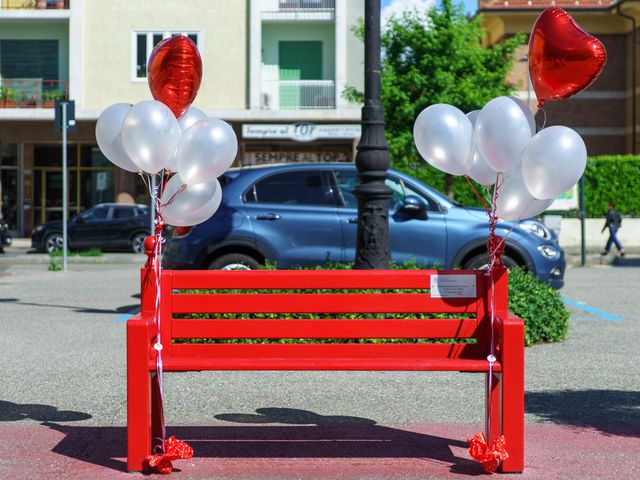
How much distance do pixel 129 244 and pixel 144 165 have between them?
22.3 meters

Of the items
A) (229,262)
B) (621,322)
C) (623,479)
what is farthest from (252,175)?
(623,479)

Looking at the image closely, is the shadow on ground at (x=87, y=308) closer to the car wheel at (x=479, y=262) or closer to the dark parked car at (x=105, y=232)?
the car wheel at (x=479, y=262)

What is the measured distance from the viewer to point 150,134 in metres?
5.46

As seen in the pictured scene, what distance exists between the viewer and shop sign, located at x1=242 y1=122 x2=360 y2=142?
34.6 m

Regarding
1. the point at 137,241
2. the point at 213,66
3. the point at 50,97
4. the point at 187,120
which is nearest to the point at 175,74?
the point at 187,120

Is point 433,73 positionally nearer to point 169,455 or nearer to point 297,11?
point 297,11

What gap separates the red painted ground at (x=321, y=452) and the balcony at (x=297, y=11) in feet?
99.6

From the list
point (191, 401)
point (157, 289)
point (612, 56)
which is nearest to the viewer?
point (157, 289)

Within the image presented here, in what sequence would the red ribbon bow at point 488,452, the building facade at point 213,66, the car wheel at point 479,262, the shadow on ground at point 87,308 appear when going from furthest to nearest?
the building facade at point 213,66, the shadow on ground at point 87,308, the car wheel at point 479,262, the red ribbon bow at point 488,452

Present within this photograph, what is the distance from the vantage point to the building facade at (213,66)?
3494 cm

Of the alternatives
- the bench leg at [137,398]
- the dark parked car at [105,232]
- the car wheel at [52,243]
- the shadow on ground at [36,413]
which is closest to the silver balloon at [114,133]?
the bench leg at [137,398]

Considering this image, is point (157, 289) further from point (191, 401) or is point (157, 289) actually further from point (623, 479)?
point (623, 479)

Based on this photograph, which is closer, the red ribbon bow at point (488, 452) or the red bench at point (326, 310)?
the red ribbon bow at point (488, 452)

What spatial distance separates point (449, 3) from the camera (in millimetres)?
32281
